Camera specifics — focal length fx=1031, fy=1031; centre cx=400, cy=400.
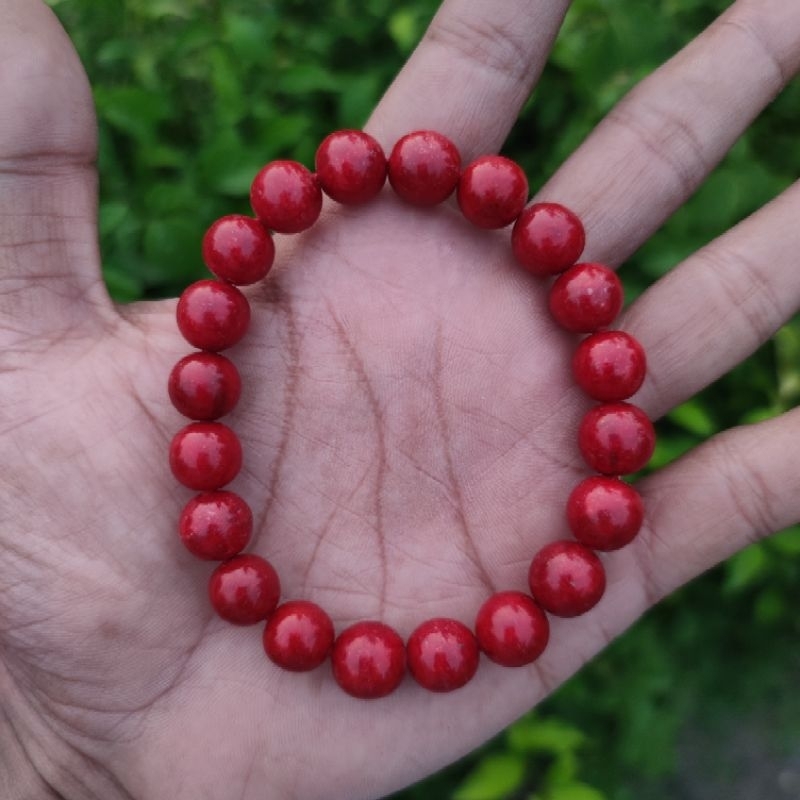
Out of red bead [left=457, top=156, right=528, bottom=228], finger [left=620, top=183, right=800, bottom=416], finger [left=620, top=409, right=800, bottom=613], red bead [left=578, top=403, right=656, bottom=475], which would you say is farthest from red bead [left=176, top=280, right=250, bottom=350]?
finger [left=620, top=409, right=800, bottom=613]

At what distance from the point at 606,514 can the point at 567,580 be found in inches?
6.7

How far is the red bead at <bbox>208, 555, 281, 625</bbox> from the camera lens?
2223 mm

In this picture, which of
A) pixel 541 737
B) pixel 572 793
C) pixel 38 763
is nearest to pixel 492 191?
pixel 541 737

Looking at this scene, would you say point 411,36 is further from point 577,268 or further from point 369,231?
point 577,268

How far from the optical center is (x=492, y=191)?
2.35m

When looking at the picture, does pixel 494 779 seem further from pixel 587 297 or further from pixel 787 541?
pixel 587 297

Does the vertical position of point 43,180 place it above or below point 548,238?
below

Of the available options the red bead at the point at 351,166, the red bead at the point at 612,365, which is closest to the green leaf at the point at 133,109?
the red bead at the point at 351,166

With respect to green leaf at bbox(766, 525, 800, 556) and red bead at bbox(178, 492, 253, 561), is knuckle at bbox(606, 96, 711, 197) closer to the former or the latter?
green leaf at bbox(766, 525, 800, 556)

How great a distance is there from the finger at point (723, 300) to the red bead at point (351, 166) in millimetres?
705

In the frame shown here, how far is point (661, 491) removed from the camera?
95.9 inches

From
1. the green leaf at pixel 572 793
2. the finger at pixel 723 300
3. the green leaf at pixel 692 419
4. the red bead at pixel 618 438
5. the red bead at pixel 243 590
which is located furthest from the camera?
the green leaf at pixel 692 419

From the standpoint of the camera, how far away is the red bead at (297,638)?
7.33 feet

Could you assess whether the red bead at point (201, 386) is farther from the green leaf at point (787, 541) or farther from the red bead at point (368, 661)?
the green leaf at point (787, 541)
